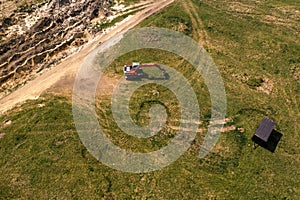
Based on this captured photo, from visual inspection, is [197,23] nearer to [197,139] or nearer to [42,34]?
[197,139]

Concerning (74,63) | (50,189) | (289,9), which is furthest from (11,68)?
(289,9)

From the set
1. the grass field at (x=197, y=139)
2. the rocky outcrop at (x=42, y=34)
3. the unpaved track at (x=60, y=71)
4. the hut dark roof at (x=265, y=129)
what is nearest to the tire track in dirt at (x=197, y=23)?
the grass field at (x=197, y=139)

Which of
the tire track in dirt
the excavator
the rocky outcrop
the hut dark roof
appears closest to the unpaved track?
the rocky outcrop

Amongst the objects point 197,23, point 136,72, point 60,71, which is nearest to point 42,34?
point 60,71

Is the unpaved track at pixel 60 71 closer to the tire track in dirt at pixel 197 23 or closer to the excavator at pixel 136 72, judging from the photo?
the tire track in dirt at pixel 197 23

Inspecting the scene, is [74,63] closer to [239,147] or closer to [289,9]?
[239,147]

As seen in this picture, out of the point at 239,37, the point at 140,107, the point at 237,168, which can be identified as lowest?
the point at 237,168

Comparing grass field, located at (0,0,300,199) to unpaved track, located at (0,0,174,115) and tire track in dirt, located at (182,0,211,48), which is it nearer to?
tire track in dirt, located at (182,0,211,48)

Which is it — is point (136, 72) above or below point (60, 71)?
above
